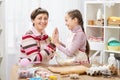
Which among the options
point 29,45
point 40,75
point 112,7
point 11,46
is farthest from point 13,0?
point 40,75

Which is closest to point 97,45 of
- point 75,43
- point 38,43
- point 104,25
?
point 104,25

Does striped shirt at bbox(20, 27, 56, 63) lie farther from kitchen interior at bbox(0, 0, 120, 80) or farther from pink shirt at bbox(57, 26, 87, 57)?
kitchen interior at bbox(0, 0, 120, 80)

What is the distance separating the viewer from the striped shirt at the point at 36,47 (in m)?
2.46

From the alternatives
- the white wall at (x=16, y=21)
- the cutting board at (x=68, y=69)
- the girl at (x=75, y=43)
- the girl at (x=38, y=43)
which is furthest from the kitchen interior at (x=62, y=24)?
the cutting board at (x=68, y=69)

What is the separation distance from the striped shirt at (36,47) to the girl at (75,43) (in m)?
0.10

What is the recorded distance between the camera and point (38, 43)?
2.53 metres

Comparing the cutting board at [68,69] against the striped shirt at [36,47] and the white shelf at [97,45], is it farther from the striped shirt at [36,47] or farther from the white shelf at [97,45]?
the white shelf at [97,45]

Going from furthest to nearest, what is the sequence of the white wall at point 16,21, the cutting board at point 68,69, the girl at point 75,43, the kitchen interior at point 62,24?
the white wall at point 16,21, the kitchen interior at point 62,24, the girl at point 75,43, the cutting board at point 68,69

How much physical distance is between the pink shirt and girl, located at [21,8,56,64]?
0.12 meters

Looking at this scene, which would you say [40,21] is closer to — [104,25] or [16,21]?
[104,25]

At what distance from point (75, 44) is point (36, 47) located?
0.38 meters

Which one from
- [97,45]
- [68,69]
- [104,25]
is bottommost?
[68,69]

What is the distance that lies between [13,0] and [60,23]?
0.80 metres

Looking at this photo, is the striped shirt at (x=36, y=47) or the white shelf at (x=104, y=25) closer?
the striped shirt at (x=36, y=47)
